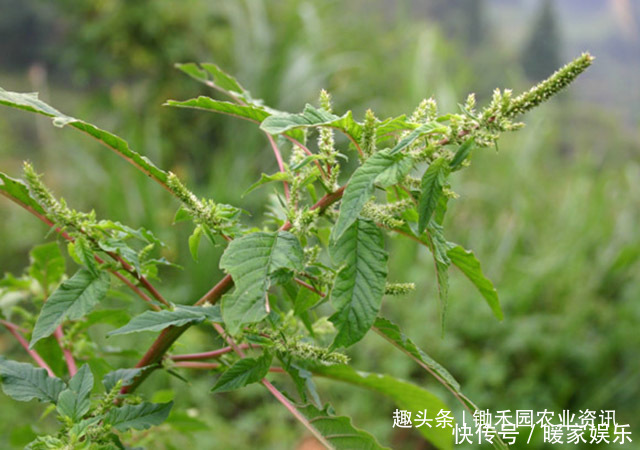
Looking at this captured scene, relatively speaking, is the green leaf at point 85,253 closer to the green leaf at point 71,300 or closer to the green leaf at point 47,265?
the green leaf at point 71,300

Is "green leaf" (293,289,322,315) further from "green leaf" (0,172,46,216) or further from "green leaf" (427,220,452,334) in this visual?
"green leaf" (0,172,46,216)

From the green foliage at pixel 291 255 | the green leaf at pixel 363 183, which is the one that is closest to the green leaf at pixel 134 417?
the green foliage at pixel 291 255

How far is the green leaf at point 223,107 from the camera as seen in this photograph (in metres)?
0.50

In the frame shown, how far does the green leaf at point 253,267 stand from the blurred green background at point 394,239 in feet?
1.09

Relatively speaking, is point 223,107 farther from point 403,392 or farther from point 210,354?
point 403,392

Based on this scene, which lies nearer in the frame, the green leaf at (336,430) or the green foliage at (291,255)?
the green foliage at (291,255)

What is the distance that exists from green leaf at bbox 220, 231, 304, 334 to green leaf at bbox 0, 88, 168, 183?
0.36 feet

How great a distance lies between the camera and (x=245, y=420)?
7.80ft

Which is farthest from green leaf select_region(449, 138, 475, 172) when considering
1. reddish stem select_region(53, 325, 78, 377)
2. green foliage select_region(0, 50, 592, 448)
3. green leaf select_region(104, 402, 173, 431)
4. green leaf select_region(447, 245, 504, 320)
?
reddish stem select_region(53, 325, 78, 377)

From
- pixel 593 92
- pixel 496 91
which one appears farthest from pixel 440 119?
pixel 593 92

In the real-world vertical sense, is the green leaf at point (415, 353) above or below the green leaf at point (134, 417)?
above

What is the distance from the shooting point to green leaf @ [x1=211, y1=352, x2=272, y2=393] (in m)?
0.49

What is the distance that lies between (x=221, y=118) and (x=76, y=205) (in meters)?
1.11

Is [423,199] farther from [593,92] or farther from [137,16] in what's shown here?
[593,92]
